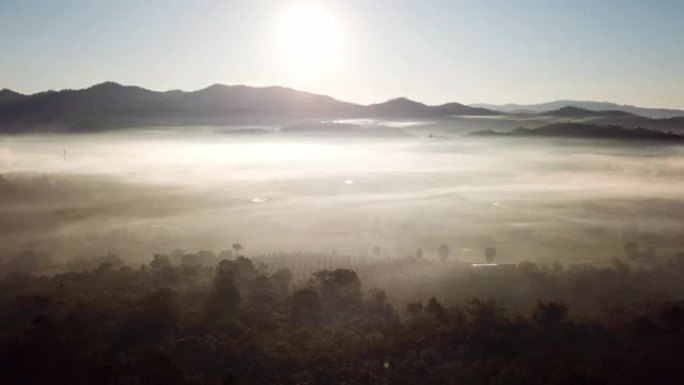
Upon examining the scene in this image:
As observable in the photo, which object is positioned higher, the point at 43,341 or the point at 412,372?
the point at 43,341

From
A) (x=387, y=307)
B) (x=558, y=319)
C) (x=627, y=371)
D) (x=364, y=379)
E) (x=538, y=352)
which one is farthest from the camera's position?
(x=387, y=307)

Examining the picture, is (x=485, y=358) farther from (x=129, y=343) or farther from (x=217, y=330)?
(x=129, y=343)

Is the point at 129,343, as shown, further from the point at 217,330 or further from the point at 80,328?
the point at 217,330

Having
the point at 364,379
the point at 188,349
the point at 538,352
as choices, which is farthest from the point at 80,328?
the point at 538,352

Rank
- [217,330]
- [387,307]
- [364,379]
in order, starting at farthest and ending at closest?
[387,307], [217,330], [364,379]

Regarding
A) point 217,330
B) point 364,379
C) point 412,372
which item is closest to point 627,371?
point 412,372

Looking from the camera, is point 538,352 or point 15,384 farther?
point 538,352
